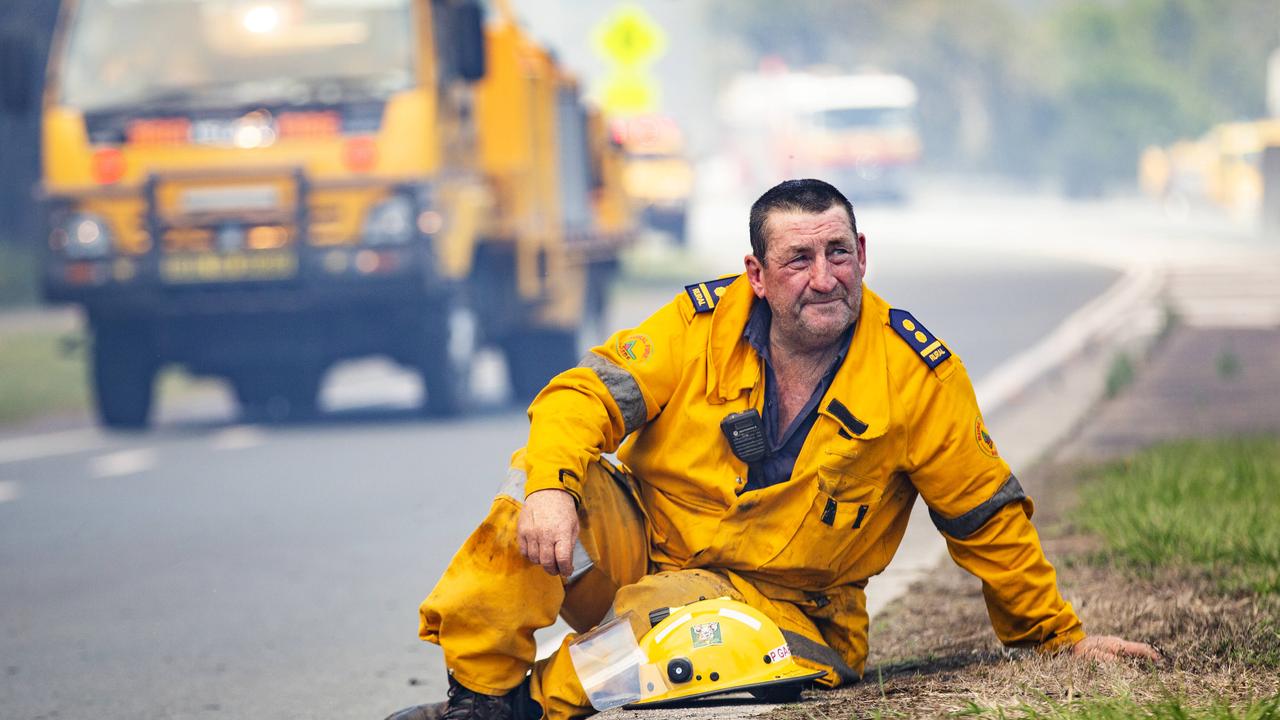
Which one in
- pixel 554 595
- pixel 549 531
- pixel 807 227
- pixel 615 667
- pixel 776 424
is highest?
pixel 807 227

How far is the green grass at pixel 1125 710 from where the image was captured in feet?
12.7

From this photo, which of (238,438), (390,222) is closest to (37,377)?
(238,438)

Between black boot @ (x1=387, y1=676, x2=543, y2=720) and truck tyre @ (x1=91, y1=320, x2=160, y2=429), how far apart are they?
31.7ft

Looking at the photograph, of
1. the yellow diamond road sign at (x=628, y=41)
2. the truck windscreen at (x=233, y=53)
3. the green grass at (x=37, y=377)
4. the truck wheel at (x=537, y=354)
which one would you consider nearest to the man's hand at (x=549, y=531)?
the truck windscreen at (x=233, y=53)

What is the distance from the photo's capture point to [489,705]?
447 cm

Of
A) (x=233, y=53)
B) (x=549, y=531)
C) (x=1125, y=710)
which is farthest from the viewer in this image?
(x=233, y=53)

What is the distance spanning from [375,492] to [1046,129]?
6796 cm

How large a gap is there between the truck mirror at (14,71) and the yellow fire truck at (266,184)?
0.19 metres

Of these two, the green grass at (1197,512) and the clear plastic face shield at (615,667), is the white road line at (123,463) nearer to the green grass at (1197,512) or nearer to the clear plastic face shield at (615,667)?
the green grass at (1197,512)

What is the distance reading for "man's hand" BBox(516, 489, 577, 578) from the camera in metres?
4.23

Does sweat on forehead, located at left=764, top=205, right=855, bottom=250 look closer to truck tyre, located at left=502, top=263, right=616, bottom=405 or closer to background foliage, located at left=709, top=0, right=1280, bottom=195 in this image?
truck tyre, located at left=502, top=263, right=616, bottom=405

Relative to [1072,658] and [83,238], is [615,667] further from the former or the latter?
[83,238]

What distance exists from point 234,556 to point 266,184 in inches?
194

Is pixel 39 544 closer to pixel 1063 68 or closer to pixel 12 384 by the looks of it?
pixel 12 384
